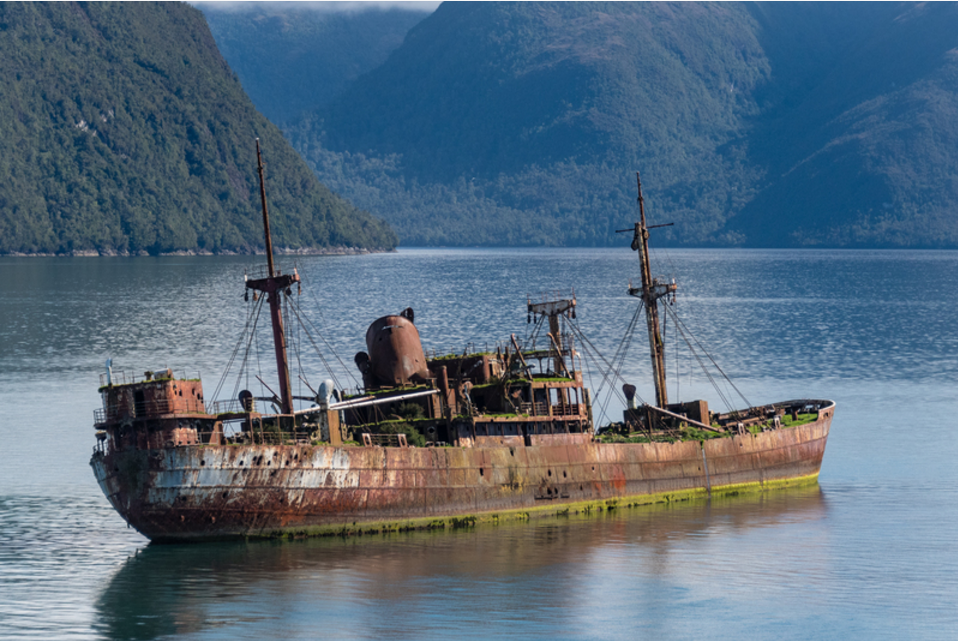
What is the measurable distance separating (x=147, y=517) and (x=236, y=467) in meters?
3.55

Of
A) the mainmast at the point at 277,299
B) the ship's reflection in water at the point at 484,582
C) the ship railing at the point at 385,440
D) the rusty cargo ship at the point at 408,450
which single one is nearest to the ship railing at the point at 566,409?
the rusty cargo ship at the point at 408,450

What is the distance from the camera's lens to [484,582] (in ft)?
143

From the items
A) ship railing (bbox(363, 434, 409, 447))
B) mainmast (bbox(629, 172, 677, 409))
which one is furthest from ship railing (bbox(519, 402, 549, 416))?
mainmast (bbox(629, 172, 677, 409))

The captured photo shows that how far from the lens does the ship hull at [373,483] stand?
4691 centimetres

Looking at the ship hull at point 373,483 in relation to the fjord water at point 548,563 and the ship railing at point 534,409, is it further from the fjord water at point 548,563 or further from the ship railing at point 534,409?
the ship railing at point 534,409

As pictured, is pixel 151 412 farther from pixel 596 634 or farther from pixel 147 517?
pixel 596 634

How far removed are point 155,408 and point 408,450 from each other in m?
9.25

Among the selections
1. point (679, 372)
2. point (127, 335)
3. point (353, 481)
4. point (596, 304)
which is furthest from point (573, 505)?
point (596, 304)

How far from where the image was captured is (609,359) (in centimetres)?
9831

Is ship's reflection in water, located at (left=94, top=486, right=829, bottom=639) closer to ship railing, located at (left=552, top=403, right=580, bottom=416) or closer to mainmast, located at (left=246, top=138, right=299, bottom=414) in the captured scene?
ship railing, located at (left=552, top=403, right=580, bottom=416)

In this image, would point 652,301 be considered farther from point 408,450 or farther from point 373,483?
point 373,483

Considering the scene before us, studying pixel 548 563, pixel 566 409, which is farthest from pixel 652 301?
pixel 548 563

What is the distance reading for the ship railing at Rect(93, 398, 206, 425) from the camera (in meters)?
47.0

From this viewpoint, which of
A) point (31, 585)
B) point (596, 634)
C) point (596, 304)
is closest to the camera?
point (596, 634)
